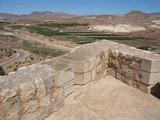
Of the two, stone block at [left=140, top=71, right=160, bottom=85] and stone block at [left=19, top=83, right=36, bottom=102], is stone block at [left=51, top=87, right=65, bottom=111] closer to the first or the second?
stone block at [left=19, top=83, right=36, bottom=102]

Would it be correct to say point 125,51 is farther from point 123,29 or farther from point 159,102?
point 123,29

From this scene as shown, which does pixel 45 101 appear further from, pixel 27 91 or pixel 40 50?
pixel 40 50

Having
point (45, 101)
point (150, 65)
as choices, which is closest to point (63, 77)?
point (45, 101)

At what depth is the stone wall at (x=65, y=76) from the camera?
332 centimetres

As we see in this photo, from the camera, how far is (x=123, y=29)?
87.4 meters

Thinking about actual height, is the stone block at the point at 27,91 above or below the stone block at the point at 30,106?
above

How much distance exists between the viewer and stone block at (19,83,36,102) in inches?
132

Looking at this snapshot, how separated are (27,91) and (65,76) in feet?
3.22

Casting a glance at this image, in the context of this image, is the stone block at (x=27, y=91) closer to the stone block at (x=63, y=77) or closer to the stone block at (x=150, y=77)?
the stone block at (x=63, y=77)

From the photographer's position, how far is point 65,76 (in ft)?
13.9

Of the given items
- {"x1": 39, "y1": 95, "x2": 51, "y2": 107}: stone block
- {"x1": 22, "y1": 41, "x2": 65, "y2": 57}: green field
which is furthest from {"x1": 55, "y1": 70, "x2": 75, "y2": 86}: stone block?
{"x1": 22, "y1": 41, "x2": 65, "y2": 57}: green field

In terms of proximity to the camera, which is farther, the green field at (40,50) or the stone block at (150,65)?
the green field at (40,50)

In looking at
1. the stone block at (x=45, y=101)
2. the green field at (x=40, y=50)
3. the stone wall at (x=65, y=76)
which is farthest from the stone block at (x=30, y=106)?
the green field at (x=40, y=50)

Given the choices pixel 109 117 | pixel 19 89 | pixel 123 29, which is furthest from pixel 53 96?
pixel 123 29
